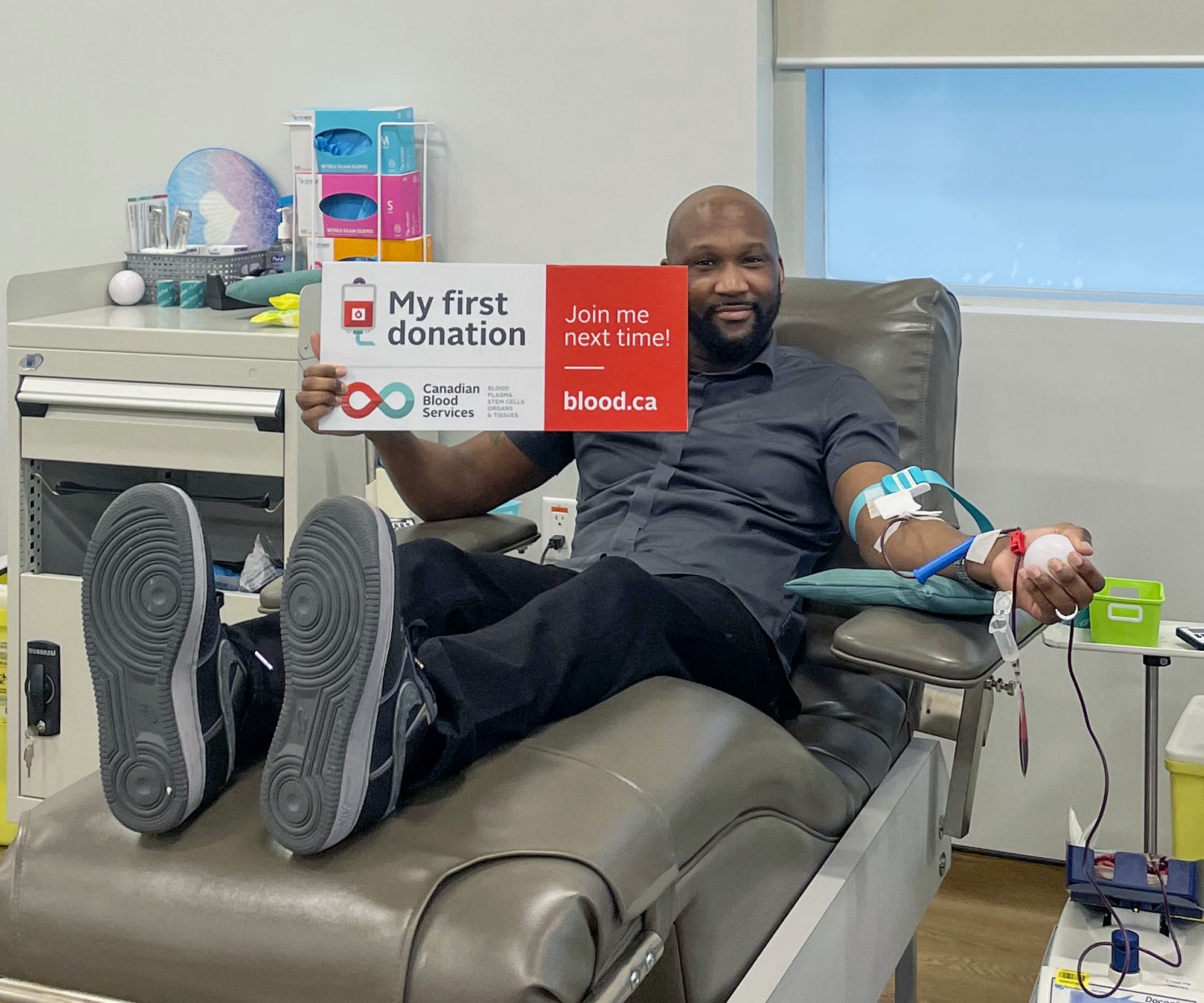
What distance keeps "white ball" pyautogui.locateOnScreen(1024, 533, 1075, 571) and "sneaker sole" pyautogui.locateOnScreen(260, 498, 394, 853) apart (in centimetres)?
67

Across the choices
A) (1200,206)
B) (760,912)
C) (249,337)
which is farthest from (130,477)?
(1200,206)

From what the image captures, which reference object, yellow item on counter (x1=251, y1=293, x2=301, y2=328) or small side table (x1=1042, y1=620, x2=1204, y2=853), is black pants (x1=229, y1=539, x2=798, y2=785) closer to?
small side table (x1=1042, y1=620, x2=1204, y2=853)

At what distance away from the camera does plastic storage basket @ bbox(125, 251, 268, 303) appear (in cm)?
268

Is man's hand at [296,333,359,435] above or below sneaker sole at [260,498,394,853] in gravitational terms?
above

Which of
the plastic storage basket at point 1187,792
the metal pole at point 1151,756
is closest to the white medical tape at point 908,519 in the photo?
the metal pole at point 1151,756

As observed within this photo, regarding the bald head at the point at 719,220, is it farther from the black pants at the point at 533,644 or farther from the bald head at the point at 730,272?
the black pants at the point at 533,644

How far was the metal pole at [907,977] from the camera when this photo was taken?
1.87m

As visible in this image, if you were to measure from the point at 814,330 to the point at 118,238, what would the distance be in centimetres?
→ 157

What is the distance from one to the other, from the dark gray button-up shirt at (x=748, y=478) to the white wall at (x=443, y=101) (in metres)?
0.64

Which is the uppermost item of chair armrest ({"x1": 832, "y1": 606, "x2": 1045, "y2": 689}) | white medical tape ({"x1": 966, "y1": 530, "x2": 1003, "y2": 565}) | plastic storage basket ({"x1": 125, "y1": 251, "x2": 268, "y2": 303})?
plastic storage basket ({"x1": 125, "y1": 251, "x2": 268, "y2": 303})

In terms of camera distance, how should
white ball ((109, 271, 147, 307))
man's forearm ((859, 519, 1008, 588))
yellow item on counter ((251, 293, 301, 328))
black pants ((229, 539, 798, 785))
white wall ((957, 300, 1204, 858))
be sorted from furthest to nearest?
white ball ((109, 271, 147, 307))
yellow item on counter ((251, 293, 301, 328))
white wall ((957, 300, 1204, 858))
man's forearm ((859, 519, 1008, 588))
black pants ((229, 539, 798, 785))

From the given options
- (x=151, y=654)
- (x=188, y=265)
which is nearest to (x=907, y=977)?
(x=151, y=654)

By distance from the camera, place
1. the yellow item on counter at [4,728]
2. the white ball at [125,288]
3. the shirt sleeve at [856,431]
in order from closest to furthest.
A: the shirt sleeve at [856,431] → the yellow item on counter at [4,728] → the white ball at [125,288]

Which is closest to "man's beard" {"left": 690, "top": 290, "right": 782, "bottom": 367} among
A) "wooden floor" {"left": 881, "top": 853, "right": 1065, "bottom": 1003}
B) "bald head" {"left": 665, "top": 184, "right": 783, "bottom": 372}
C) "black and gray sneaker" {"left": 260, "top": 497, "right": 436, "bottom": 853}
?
"bald head" {"left": 665, "top": 184, "right": 783, "bottom": 372}
